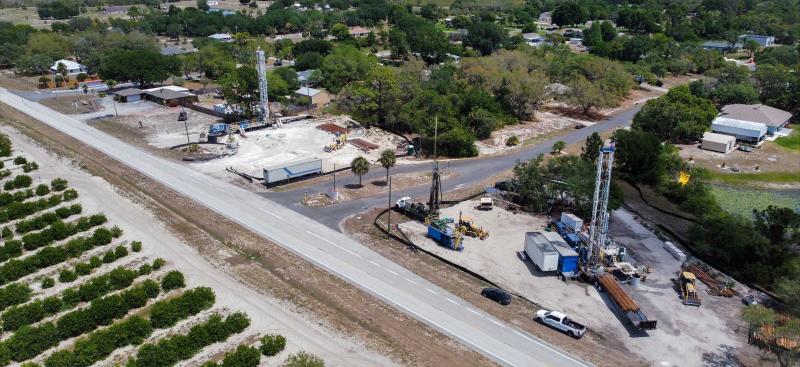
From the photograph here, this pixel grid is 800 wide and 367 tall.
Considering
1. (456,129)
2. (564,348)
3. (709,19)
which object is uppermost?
(709,19)

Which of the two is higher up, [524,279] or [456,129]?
[456,129]

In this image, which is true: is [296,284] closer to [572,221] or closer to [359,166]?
[359,166]

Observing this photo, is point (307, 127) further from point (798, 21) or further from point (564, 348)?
point (798, 21)

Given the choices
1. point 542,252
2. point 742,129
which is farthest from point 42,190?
point 742,129

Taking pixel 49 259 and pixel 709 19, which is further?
pixel 709 19

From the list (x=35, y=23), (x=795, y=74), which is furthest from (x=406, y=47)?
(x=35, y=23)

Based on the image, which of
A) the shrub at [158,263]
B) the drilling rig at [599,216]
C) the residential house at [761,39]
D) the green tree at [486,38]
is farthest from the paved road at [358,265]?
the residential house at [761,39]
